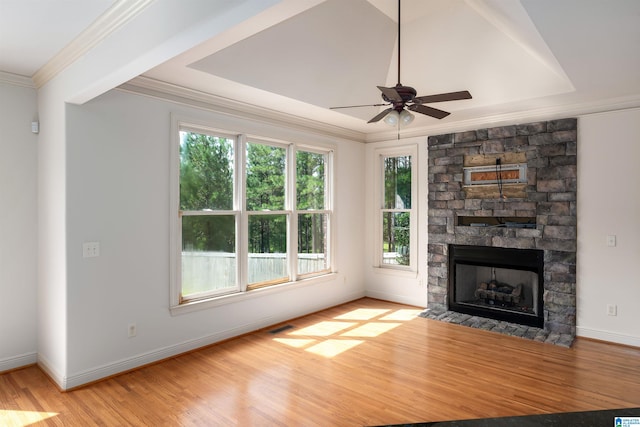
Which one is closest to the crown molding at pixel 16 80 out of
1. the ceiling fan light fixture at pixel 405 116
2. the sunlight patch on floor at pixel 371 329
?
the ceiling fan light fixture at pixel 405 116

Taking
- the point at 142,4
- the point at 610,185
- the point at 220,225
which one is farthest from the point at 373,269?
the point at 142,4

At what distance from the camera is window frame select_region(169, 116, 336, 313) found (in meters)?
3.68

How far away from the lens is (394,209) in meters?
5.83

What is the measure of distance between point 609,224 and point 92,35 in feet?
16.7

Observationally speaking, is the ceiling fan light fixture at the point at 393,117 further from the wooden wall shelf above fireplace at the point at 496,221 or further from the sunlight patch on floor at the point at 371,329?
the wooden wall shelf above fireplace at the point at 496,221

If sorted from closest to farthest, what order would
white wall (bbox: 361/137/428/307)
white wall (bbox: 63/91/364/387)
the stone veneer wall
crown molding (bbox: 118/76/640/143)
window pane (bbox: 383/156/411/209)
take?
white wall (bbox: 63/91/364/387) → crown molding (bbox: 118/76/640/143) → the stone veneer wall → white wall (bbox: 361/137/428/307) → window pane (bbox: 383/156/411/209)

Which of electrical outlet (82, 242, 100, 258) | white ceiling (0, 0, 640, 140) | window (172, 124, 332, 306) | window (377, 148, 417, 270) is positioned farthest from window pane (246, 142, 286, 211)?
window (377, 148, 417, 270)

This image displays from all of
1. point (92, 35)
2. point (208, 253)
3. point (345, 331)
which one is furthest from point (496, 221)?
point (92, 35)

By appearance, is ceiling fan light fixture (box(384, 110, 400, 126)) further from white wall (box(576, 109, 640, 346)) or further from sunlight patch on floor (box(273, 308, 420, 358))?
white wall (box(576, 109, 640, 346))

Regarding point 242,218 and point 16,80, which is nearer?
point 16,80

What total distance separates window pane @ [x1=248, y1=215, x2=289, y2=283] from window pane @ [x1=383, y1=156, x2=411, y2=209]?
1899mm

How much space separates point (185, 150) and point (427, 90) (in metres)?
2.72

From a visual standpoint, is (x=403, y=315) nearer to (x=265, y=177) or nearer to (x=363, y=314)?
(x=363, y=314)

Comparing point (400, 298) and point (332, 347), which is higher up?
point (400, 298)
